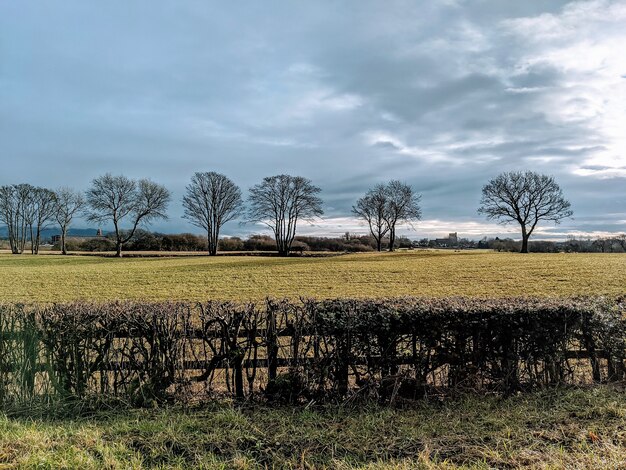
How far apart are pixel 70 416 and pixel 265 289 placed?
14092 mm

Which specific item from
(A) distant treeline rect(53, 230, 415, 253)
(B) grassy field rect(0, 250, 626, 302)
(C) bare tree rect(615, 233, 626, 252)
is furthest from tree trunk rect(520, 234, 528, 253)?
(B) grassy field rect(0, 250, 626, 302)

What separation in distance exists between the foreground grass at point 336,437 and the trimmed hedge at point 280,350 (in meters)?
0.40

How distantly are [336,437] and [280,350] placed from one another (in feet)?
5.05

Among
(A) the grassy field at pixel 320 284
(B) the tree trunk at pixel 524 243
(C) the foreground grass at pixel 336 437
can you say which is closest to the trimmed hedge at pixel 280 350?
(C) the foreground grass at pixel 336 437

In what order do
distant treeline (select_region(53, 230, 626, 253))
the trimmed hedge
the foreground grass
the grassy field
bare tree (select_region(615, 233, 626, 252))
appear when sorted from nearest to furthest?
the foreground grass
the trimmed hedge
the grassy field
bare tree (select_region(615, 233, 626, 252))
distant treeline (select_region(53, 230, 626, 253))

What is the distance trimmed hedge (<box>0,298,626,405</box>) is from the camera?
15.5 feet

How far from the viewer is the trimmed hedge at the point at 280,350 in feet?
15.5

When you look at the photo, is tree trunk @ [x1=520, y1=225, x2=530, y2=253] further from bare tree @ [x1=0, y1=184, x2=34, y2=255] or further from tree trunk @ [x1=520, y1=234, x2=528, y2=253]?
bare tree @ [x1=0, y1=184, x2=34, y2=255]

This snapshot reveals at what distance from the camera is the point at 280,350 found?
494cm

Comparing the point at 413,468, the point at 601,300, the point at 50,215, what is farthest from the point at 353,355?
the point at 50,215

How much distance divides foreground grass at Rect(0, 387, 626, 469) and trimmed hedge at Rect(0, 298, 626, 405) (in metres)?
0.40

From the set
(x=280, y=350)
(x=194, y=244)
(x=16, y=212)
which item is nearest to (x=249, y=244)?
(x=194, y=244)

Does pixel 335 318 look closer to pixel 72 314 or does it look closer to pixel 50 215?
pixel 72 314

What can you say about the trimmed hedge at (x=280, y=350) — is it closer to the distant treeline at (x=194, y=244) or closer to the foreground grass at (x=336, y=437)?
the foreground grass at (x=336, y=437)
